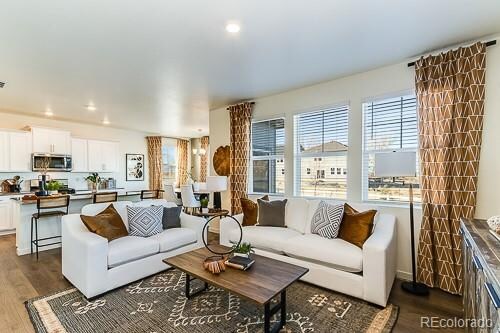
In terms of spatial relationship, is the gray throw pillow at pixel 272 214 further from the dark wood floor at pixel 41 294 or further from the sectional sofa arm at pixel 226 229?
the dark wood floor at pixel 41 294

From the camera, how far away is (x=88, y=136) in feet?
22.3

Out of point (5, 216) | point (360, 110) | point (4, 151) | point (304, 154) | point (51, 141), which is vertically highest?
point (360, 110)

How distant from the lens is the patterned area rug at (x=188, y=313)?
6.88ft

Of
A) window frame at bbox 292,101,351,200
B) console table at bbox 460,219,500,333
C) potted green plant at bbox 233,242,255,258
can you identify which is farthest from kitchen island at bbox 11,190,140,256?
console table at bbox 460,219,500,333

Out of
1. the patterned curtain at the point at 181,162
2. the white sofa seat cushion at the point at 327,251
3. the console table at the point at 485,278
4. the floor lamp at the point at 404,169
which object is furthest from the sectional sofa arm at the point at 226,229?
the patterned curtain at the point at 181,162

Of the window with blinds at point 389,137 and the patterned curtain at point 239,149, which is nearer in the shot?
the window with blinds at point 389,137

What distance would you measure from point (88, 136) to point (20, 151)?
1.58 metres

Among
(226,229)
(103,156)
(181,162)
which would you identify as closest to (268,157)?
(226,229)

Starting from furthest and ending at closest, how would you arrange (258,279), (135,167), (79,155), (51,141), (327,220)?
(135,167)
(79,155)
(51,141)
(327,220)
(258,279)

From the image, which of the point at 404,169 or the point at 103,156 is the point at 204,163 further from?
the point at 404,169

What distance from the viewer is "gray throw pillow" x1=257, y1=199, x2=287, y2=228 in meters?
3.67

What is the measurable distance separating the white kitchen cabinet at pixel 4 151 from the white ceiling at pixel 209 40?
1.42 metres

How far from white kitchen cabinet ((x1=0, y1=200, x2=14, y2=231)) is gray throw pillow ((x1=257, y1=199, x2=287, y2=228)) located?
5.35m

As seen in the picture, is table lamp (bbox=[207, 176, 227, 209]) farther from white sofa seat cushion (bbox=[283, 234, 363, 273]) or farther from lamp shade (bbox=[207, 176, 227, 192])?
white sofa seat cushion (bbox=[283, 234, 363, 273])
